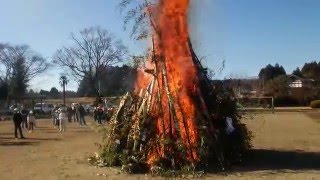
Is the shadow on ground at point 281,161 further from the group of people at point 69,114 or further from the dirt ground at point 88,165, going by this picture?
the group of people at point 69,114

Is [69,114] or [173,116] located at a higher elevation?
[173,116]

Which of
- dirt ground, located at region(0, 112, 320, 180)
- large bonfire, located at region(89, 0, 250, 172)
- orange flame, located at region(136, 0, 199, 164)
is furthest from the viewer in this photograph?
orange flame, located at region(136, 0, 199, 164)

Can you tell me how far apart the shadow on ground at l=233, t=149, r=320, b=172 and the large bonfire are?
0.57 m

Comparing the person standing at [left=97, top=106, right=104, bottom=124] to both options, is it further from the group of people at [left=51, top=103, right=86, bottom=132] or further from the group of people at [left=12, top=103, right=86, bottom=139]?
the group of people at [left=12, top=103, right=86, bottom=139]

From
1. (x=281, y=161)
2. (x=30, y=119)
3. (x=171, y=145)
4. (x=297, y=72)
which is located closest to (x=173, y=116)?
(x=171, y=145)

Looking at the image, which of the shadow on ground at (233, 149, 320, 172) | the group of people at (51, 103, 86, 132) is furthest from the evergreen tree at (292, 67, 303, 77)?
the shadow on ground at (233, 149, 320, 172)

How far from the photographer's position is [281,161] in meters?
14.2

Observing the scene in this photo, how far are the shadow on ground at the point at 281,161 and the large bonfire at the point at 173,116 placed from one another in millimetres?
575

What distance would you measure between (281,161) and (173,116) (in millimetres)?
3648

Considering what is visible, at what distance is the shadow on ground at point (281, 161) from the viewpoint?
12.9 meters

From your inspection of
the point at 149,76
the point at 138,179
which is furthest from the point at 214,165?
the point at 149,76

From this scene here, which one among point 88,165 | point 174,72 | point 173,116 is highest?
point 174,72

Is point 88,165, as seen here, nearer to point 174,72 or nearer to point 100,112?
point 174,72

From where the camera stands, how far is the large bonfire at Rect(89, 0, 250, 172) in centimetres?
1254
